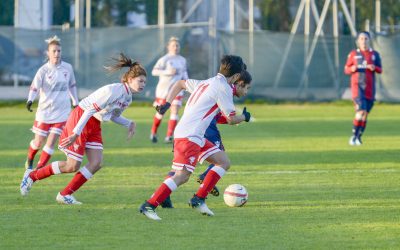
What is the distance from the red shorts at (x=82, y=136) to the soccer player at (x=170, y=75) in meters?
8.91

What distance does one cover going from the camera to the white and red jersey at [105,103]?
11.2 m

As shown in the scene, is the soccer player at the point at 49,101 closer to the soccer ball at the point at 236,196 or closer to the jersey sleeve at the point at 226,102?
the soccer ball at the point at 236,196

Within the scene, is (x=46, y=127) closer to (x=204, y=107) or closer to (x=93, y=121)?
(x=93, y=121)

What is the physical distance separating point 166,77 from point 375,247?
1278cm

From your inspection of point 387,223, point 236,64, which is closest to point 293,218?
point 387,223

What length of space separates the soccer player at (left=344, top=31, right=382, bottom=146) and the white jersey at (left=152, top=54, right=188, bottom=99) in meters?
3.28

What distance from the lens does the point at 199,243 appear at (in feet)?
29.8

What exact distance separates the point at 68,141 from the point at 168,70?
32.7 feet

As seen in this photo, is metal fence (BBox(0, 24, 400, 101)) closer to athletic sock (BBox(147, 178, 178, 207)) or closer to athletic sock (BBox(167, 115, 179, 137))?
athletic sock (BBox(167, 115, 179, 137))

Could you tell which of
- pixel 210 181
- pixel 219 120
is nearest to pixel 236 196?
pixel 210 181

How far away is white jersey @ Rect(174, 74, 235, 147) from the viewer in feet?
34.8

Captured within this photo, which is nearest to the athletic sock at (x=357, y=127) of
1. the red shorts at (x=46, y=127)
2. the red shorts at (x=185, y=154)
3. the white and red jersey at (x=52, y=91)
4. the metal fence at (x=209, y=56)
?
the white and red jersey at (x=52, y=91)

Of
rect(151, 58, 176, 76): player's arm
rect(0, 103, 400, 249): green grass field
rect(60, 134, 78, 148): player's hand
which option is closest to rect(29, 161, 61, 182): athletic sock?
rect(0, 103, 400, 249): green grass field

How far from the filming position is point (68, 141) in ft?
36.7
